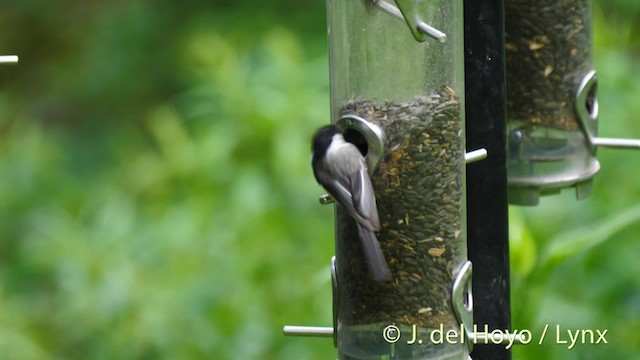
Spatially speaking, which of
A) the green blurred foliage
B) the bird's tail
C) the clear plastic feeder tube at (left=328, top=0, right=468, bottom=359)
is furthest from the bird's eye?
the green blurred foliage

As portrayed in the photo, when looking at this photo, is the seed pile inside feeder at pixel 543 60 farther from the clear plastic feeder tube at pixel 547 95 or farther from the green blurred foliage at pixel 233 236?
the green blurred foliage at pixel 233 236

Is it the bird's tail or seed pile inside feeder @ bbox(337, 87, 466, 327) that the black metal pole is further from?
the bird's tail

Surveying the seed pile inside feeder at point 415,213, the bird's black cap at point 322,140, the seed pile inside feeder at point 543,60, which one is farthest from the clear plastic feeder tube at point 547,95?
the bird's black cap at point 322,140

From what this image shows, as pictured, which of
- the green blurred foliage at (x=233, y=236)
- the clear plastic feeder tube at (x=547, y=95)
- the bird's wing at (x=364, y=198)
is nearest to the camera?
the bird's wing at (x=364, y=198)

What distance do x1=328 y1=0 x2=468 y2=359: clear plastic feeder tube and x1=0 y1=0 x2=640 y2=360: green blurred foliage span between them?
58cm

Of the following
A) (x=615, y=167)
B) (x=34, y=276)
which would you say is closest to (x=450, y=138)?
(x=615, y=167)

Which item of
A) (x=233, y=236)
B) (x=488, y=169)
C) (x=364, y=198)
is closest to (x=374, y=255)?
(x=364, y=198)

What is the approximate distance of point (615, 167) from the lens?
13.6 feet

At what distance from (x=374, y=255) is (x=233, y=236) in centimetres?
194

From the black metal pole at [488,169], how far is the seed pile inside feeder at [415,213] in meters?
0.08

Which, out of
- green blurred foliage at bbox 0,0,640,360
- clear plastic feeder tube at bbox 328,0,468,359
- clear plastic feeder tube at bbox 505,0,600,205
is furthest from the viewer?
green blurred foliage at bbox 0,0,640,360

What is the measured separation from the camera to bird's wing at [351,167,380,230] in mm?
2510

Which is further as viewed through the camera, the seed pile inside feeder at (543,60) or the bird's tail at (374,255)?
the seed pile inside feeder at (543,60)

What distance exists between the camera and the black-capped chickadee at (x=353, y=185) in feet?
8.26
